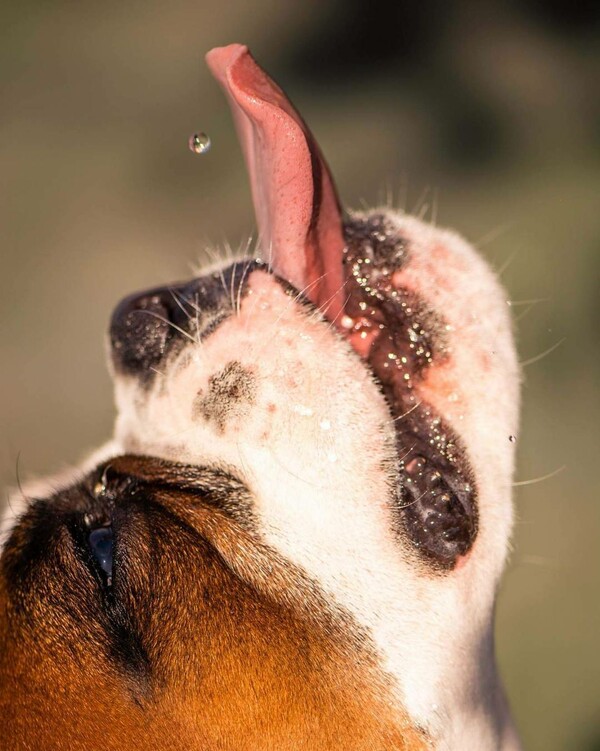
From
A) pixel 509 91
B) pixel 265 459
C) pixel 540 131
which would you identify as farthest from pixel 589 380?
pixel 265 459

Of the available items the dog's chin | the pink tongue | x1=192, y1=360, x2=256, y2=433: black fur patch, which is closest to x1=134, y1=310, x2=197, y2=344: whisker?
x1=192, y1=360, x2=256, y2=433: black fur patch

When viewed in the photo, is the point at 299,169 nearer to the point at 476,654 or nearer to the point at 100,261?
the point at 476,654

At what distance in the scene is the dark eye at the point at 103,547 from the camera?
6.05 feet

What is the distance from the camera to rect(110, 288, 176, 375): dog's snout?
210 centimetres

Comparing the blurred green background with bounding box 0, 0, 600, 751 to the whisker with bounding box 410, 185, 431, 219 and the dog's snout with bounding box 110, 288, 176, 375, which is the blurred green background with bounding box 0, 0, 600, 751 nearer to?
the whisker with bounding box 410, 185, 431, 219

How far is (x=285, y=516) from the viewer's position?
1865 millimetres

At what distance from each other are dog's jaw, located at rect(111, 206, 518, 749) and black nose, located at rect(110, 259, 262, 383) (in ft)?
0.12

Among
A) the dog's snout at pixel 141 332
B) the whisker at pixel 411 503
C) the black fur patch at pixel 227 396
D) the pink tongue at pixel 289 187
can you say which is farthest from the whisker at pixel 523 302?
the dog's snout at pixel 141 332

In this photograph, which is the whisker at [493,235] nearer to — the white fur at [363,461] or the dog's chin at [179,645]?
the white fur at [363,461]

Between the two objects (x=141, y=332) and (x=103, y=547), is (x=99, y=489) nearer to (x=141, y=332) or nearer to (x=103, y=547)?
(x=103, y=547)

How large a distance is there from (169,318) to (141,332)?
0.25 ft

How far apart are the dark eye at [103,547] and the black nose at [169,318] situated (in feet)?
1.27

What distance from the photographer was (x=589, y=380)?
3.85m

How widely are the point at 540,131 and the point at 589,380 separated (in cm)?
121
